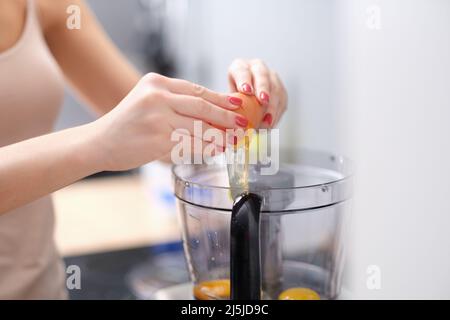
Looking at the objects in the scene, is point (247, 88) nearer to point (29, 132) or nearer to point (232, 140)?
point (232, 140)

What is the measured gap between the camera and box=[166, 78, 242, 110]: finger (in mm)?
485

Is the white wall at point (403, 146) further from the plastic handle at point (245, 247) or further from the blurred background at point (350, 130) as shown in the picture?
the plastic handle at point (245, 247)

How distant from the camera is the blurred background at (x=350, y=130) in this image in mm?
687

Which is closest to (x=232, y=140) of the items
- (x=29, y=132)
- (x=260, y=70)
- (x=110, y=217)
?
(x=260, y=70)

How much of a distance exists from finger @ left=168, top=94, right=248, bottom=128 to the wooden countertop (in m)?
0.77

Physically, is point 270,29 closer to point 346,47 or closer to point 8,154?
point 346,47

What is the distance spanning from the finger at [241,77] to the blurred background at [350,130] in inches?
9.5

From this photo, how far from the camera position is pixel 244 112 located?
1.72 feet

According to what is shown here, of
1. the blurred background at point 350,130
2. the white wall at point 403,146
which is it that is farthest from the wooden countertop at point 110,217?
the white wall at point 403,146

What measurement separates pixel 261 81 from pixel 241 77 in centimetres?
2

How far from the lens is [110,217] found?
4.65 ft

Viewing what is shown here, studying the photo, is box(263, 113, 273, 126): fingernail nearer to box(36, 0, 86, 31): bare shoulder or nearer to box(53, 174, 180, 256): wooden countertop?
box(36, 0, 86, 31): bare shoulder

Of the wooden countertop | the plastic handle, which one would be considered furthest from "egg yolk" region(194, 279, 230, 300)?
the wooden countertop

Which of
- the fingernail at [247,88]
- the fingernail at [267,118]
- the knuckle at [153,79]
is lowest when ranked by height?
the fingernail at [267,118]
